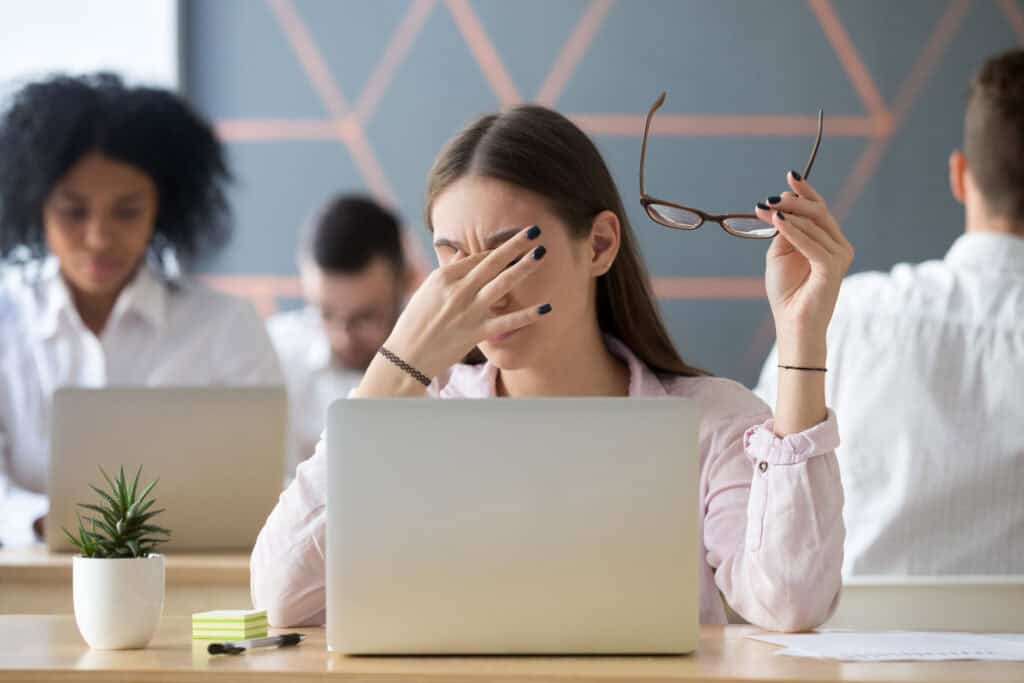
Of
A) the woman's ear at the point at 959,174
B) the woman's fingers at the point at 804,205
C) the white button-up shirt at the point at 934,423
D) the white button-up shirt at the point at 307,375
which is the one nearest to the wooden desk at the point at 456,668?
the woman's fingers at the point at 804,205

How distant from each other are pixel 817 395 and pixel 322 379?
3.10 meters

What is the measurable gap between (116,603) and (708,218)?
75 centimetres

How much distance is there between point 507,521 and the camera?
51.3 inches

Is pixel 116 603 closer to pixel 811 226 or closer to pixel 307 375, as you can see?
pixel 811 226

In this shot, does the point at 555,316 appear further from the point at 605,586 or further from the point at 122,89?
the point at 122,89

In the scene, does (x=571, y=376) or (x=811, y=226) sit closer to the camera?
(x=811, y=226)

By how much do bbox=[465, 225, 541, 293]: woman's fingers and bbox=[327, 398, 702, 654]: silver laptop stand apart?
356 millimetres

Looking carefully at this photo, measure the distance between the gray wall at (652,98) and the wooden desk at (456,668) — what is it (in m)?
3.42

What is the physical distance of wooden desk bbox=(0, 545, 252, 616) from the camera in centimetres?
226

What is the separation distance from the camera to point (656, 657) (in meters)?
1.33

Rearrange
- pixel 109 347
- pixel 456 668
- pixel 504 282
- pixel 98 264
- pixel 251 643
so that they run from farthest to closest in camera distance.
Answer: pixel 109 347
pixel 98 264
pixel 504 282
pixel 251 643
pixel 456 668

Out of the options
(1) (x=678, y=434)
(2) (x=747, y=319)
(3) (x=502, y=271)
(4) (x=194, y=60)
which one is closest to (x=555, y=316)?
(3) (x=502, y=271)

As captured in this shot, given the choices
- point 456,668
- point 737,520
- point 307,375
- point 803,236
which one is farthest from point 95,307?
point 456,668

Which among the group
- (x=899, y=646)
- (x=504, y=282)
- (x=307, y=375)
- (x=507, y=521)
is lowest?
(x=899, y=646)
